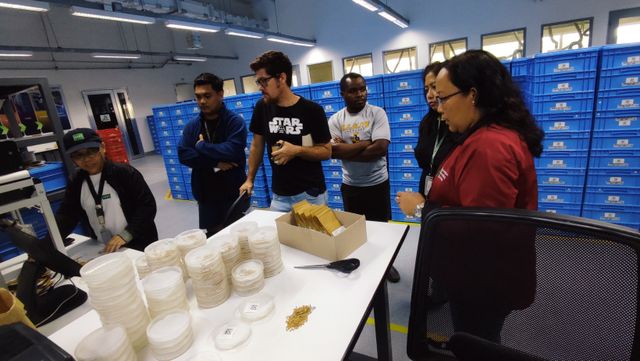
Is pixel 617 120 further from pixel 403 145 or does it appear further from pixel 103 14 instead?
pixel 103 14


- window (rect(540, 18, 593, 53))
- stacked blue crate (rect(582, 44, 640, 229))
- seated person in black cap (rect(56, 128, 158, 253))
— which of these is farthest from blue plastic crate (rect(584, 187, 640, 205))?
window (rect(540, 18, 593, 53))

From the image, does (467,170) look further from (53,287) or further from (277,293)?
(53,287)

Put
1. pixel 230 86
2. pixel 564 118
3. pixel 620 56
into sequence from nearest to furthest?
1. pixel 620 56
2. pixel 564 118
3. pixel 230 86

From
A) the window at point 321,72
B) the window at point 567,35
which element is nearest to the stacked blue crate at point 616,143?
the window at point 567,35

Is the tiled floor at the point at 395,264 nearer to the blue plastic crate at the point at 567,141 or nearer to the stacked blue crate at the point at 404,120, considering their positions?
the stacked blue crate at the point at 404,120

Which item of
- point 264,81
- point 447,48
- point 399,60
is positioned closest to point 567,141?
point 264,81

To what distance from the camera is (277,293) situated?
1178 mm

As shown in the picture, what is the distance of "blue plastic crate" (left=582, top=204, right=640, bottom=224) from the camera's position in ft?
10.0

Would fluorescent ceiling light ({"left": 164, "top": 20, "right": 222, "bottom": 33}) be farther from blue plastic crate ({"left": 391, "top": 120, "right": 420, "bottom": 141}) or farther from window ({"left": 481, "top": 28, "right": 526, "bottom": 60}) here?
window ({"left": 481, "top": 28, "right": 526, "bottom": 60})

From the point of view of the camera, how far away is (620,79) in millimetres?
2766

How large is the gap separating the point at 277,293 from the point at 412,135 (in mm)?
2918

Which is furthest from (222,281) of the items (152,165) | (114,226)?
(152,165)

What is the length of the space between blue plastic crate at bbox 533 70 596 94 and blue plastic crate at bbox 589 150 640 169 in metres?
0.65

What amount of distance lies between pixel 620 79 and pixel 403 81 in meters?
1.93
